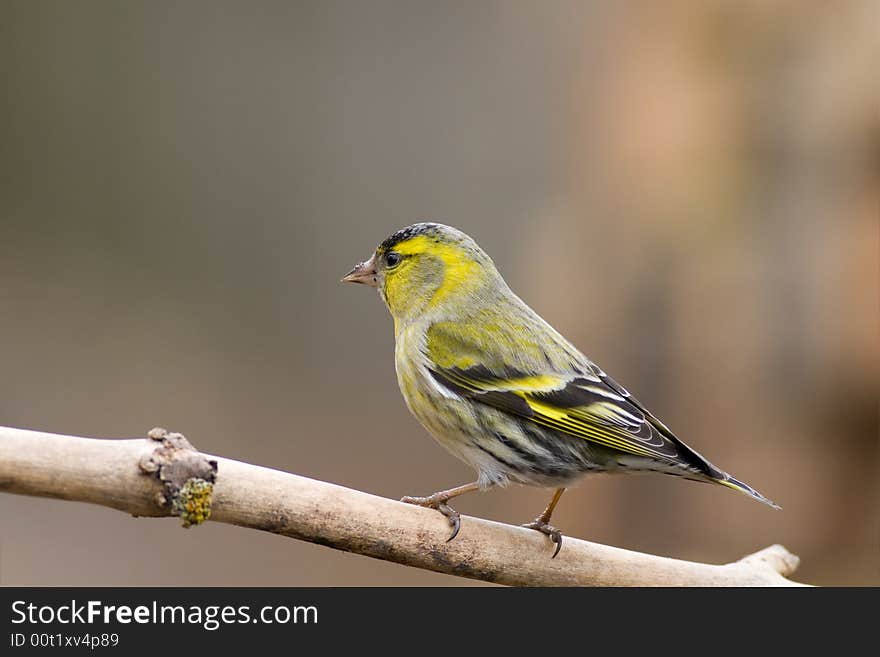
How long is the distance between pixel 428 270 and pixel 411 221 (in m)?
4.65

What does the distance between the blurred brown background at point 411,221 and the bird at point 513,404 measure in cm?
302

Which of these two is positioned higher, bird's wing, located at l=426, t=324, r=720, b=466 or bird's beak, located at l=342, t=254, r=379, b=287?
bird's beak, located at l=342, t=254, r=379, b=287

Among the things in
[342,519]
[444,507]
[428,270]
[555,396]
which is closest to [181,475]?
[342,519]

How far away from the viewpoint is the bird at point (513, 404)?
10.4ft

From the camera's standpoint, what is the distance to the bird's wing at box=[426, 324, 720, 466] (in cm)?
316

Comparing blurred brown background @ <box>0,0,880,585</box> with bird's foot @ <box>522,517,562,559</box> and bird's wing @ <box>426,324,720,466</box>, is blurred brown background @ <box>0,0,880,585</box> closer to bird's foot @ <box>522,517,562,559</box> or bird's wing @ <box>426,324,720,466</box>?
bird's wing @ <box>426,324,720,466</box>

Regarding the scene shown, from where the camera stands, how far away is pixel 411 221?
8258 mm

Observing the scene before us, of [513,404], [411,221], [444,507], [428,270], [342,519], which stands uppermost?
[411,221]

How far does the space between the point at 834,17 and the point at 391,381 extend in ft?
15.0

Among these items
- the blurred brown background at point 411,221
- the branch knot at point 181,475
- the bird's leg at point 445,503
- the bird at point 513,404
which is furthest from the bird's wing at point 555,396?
the blurred brown background at point 411,221

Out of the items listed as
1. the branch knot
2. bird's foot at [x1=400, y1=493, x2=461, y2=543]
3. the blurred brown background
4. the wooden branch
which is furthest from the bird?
the blurred brown background

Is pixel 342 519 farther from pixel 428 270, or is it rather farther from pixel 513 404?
pixel 428 270

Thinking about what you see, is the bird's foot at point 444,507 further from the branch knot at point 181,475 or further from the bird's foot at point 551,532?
the branch knot at point 181,475

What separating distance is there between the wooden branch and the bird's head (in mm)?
926
